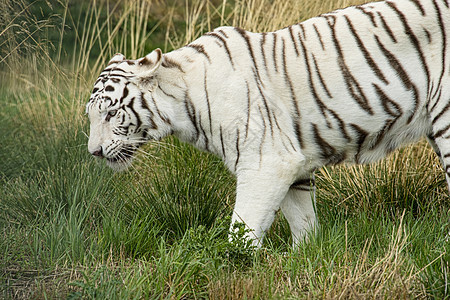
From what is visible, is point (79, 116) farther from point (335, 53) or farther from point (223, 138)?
point (335, 53)

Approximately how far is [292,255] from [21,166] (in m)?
2.69

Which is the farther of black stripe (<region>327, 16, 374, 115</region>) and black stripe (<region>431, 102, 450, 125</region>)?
black stripe (<region>327, 16, 374, 115</region>)

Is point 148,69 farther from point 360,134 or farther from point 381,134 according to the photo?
point 381,134

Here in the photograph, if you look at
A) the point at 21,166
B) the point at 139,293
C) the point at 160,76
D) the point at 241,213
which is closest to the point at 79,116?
the point at 21,166

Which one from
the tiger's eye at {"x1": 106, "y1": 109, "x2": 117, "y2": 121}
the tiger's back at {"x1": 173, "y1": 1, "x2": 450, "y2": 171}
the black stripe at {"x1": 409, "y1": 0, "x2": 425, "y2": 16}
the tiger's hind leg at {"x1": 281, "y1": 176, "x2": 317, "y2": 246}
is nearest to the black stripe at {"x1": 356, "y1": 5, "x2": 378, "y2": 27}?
the tiger's back at {"x1": 173, "y1": 1, "x2": 450, "y2": 171}

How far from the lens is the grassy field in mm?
3053

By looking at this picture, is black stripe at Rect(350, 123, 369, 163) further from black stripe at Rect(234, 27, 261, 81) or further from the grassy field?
black stripe at Rect(234, 27, 261, 81)

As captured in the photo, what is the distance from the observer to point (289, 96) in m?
3.60

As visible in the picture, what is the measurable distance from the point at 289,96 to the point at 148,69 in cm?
85

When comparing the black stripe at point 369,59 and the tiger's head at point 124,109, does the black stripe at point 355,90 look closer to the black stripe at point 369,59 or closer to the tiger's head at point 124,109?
the black stripe at point 369,59

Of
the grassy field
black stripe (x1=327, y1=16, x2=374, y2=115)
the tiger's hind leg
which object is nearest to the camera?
the grassy field

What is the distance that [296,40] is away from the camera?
3.69 m

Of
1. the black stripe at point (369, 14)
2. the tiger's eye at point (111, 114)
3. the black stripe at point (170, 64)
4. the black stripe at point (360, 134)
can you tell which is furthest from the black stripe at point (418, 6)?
the tiger's eye at point (111, 114)

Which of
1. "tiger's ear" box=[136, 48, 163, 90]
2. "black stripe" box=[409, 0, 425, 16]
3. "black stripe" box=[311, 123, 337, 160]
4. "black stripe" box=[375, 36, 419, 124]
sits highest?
"black stripe" box=[409, 0, 425, 16]
